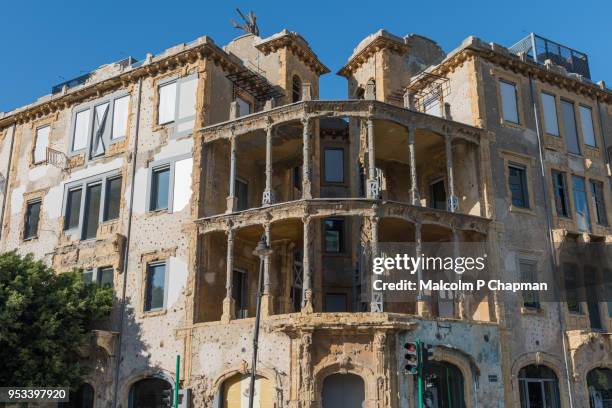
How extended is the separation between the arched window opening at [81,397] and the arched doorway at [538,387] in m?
16.5

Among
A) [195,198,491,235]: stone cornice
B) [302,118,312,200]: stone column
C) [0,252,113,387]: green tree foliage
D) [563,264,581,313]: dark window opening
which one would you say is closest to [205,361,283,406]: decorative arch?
[195,198,491,235]: stone cornice

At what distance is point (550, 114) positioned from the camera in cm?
2986

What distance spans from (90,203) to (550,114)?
2059 cm

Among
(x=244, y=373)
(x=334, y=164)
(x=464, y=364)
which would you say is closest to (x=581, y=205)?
(x=464, y=364)

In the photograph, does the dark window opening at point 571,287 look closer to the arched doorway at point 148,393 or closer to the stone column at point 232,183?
the stone column at point 232,183

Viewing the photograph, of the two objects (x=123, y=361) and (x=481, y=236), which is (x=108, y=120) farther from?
(x=481, y=236)

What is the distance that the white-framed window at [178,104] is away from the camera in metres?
28.0

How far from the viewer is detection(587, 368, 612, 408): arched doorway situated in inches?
1032

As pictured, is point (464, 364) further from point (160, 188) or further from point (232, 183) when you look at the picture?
point (160, 188)

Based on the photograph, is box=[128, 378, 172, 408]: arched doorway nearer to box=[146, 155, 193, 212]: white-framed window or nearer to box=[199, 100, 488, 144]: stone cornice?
box=[146, 155, 193, 212]: white-framed window

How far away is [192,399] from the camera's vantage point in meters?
24.0

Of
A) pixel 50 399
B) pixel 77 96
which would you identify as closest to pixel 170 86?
pixel 77 96

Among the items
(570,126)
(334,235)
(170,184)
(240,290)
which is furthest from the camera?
(334,235)

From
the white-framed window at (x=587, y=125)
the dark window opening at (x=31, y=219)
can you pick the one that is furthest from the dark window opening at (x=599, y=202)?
the dark window opening at (x=31, y=219)
